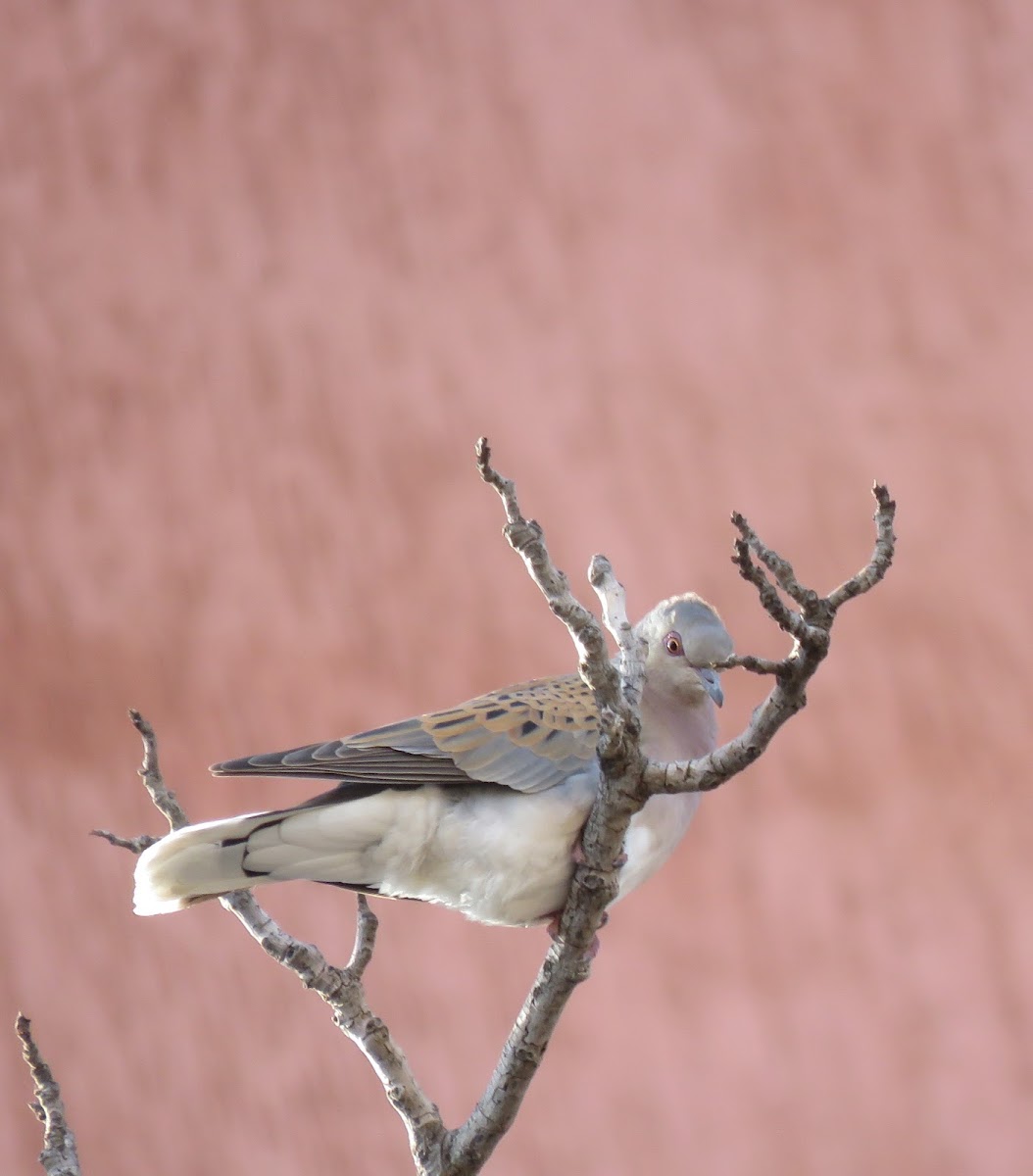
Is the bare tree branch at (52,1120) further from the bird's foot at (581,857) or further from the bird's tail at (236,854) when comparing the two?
the bird's foot at (581,857)

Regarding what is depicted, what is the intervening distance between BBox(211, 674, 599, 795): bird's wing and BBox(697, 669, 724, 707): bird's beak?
14 centimetres

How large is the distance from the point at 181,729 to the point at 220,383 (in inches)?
31.2

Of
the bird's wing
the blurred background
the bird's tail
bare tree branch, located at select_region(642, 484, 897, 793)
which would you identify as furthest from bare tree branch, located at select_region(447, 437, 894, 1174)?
the blurred background

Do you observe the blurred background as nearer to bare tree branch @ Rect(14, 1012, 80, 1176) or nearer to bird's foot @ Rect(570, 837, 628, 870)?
bird's foot @ Rect(570, 837, 628, 870)

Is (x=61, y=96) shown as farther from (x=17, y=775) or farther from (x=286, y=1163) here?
(x=286, y=1163)

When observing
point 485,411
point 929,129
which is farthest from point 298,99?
point 929,129

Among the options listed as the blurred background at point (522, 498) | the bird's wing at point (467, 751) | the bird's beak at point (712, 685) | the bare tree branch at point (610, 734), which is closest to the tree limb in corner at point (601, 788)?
the bare tree branch at point (610, 734)

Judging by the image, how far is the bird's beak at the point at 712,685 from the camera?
1.73m

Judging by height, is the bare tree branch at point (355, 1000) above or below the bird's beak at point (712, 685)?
below

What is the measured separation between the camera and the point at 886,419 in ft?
10.2

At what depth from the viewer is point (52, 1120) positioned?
161cm

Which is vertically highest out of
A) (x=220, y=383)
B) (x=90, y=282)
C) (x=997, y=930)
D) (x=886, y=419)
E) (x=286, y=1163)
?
(x=90, y=282)

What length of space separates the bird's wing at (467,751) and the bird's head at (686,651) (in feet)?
0.32

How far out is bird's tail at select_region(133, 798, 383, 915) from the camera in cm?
150
